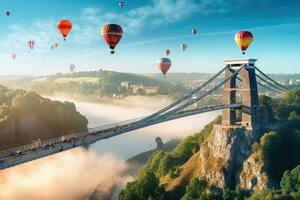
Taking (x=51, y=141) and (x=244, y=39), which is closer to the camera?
(x=51, y=141)

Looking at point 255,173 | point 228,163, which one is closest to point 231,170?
point 228,163

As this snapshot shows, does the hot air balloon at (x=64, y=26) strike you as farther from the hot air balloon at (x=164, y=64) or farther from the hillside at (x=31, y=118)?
the hillside at (x=31, y=118)

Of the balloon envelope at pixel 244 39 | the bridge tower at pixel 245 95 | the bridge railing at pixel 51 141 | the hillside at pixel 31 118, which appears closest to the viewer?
the bridge railing at pixel 51 141

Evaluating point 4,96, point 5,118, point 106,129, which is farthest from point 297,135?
point 4,96

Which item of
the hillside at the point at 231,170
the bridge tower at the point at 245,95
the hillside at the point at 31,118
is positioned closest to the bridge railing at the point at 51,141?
the hillside at the point at 231,170

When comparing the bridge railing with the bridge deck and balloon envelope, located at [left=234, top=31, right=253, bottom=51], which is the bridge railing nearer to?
the bridge deck

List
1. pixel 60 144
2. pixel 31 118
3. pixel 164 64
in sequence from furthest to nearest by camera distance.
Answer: pixel 31 118 → pixel 164 64 → pixel 60 144

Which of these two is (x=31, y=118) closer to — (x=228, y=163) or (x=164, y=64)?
(x=164, y=64)
